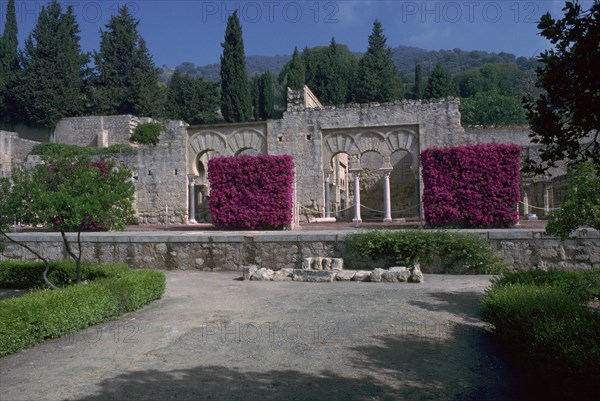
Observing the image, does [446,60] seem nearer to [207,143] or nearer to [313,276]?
[207,143]

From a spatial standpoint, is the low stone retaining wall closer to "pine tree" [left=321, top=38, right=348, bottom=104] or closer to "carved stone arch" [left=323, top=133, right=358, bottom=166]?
"carved stone arch" [left=323, top=133, right=358, bottom=166]

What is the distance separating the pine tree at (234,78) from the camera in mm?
38625

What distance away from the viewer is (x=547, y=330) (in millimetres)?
4266

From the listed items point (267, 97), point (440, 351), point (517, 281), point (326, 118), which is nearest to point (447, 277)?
point (517, 281)

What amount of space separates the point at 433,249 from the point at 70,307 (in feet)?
24.0

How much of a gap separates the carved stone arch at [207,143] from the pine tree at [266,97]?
24.1 meters

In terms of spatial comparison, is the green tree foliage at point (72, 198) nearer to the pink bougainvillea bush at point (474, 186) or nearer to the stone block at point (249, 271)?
the stone block at point (249, 271)

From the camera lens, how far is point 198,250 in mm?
11906

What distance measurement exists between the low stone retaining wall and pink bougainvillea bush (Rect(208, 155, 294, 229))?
170 inches

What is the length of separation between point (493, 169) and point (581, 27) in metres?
12.3

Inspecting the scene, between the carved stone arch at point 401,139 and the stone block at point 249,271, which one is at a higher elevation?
the carved stone arch at point 401,139

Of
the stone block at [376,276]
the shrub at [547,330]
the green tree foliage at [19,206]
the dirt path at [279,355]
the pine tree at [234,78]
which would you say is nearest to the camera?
the shrub at [547,330]

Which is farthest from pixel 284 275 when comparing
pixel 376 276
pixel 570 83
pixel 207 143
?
pixel 207 143

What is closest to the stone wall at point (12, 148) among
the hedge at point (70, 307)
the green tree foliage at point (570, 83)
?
the hedge at point (70, 307)
